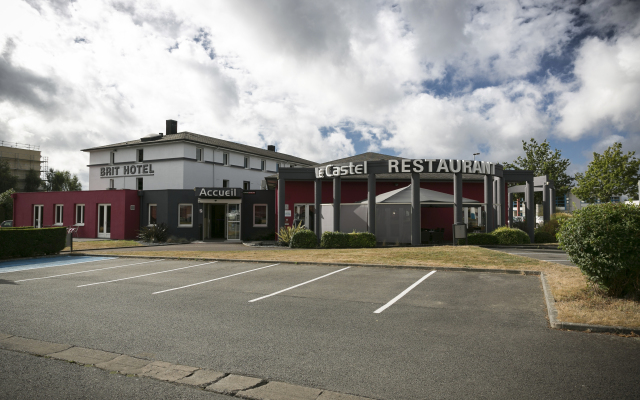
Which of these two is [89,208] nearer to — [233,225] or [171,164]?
[171,164]

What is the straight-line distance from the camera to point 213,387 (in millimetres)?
3988

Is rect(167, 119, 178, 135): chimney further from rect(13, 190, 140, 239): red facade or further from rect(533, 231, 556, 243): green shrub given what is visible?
rect(533, 231, 556, 243): green shrub

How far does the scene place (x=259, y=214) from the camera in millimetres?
28188

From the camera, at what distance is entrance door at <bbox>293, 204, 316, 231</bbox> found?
82.5 feet

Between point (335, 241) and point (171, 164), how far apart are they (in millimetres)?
23646

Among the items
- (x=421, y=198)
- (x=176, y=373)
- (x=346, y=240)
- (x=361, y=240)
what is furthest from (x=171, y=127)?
(x=176, y=373)

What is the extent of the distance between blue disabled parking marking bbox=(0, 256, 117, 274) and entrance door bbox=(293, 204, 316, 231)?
11.2 metres

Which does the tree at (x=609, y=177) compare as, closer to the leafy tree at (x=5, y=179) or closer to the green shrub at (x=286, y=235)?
the green shrub at (x=286, y=235)

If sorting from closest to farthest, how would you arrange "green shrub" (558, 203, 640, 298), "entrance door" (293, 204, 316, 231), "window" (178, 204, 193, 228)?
"green shrub" (558, 203, 640, 298)
"entrance door" (293, 204, 316, 231)
"window" (178, 204, 193, 228)

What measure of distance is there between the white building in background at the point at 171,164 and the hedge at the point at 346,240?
21.4 meters

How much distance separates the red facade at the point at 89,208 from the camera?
28.1 metres

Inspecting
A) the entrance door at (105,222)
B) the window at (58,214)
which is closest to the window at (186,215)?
the entrance door at (105,222)

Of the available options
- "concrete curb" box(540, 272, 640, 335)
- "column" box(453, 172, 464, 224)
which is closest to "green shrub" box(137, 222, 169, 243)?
"column" box(453, 172, 464, 224)

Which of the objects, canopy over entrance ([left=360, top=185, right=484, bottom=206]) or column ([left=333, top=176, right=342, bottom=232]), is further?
column ([left=333, top=176, right=342, bottom=232])
